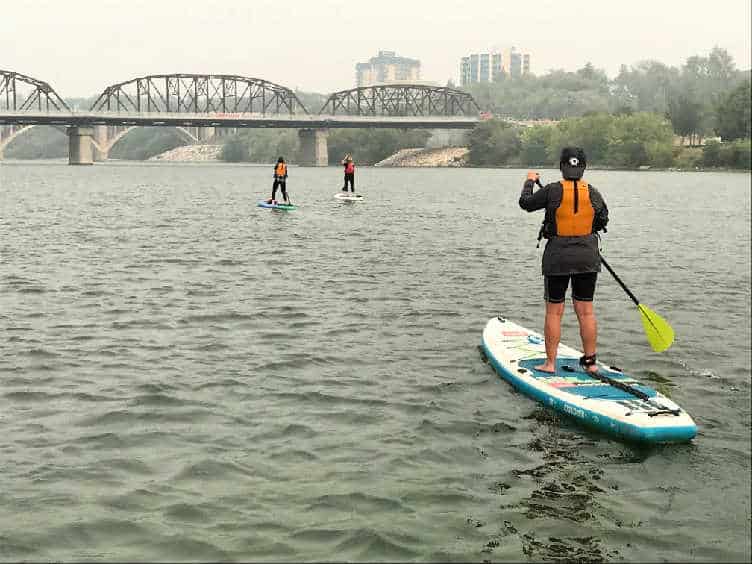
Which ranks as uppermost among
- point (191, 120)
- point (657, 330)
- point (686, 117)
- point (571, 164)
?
point (191, 120)

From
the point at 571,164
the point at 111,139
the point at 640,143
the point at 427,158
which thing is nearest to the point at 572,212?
the point at 571,164

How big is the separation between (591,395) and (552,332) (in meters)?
1.03

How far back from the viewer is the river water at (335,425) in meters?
6.93

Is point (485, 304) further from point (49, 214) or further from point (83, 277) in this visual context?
point (49, 214)

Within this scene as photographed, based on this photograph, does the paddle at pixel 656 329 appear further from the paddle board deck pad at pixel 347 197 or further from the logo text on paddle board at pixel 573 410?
the paddle board deck pad at pixel 347 197

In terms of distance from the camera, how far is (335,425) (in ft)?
31.2

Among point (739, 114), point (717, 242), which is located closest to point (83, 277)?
point (717, 242)

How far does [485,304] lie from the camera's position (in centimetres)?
1734

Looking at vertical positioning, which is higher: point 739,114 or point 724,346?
point 739,114

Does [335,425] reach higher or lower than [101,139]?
lower

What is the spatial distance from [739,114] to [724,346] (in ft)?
356

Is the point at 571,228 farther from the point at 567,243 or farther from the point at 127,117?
the point at 127,117

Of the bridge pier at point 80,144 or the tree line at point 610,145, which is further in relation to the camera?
the bridge pier at point 80,144

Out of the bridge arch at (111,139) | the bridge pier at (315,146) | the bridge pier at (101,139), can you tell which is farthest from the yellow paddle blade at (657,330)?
the bridge pier at (101,139)
